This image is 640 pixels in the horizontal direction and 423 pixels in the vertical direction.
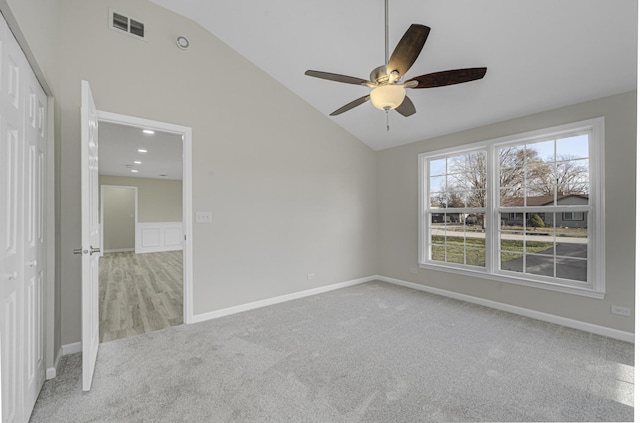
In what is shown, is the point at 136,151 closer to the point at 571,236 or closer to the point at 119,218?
the point at 119,218

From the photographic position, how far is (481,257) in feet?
12.6

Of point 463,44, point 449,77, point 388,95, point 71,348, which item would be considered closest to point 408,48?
point 388,95

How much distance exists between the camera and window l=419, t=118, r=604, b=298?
2955 millimetres

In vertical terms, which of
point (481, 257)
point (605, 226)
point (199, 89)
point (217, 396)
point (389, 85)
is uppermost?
point (199, 89)

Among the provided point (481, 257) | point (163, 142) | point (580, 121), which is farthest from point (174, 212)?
point (580, 121)

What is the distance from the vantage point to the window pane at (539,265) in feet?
10.7

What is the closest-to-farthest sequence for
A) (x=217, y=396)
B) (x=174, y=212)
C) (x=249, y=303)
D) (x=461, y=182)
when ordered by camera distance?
(x=217, y=396), (x=249, y=303), (x=461, y=182), (x=174, y=212)

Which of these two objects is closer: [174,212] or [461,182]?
[461,182]

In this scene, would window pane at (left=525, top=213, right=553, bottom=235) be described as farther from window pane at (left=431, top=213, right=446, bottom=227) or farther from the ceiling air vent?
the ceiling air vent

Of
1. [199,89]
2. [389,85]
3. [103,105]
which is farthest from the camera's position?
[199,89]

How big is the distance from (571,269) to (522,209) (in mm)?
809

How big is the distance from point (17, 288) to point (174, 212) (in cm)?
838

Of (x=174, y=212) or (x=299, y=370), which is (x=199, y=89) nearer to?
(x=299, y=370)

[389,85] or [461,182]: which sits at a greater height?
[389,85]
